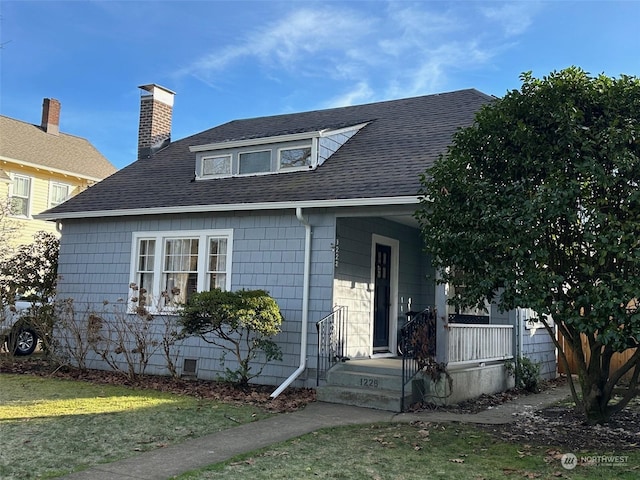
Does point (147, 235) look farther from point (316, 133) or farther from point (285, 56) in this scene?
point (285, 56)

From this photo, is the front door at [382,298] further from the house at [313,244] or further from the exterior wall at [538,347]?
the exterior wall at [538,347]

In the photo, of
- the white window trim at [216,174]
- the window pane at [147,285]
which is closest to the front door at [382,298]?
the white window trim at [216,174]

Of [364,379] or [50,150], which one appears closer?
[364,379]

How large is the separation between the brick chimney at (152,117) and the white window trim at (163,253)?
13.9ft

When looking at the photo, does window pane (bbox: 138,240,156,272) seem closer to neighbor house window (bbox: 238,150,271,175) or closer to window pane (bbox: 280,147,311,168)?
neighbor house window (bbox: 238,150,271,175)

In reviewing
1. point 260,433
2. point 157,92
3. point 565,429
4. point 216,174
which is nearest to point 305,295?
point 260,433

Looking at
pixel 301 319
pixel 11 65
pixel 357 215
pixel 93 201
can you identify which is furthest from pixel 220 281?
pixel 11 65

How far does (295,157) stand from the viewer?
11156 millimetres

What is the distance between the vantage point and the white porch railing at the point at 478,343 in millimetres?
8898

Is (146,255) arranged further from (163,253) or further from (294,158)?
(294,158)

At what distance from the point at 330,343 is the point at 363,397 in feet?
4.55

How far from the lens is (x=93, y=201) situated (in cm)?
1273

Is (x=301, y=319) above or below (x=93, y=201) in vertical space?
below

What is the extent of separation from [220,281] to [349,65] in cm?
588
